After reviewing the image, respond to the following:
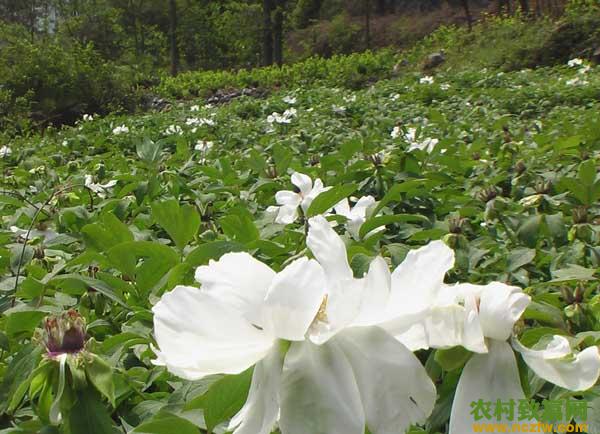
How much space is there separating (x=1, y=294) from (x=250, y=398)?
2.87 feet

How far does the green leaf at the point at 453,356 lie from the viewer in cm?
40

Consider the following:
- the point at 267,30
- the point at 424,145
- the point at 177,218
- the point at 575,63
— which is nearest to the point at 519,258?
the point at 177,218

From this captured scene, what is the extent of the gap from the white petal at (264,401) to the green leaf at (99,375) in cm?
13

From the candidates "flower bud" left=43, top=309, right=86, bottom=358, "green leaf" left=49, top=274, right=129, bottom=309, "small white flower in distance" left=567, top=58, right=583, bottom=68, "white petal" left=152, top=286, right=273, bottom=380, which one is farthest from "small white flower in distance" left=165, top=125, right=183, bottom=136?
"small white flower in distance" left=567, top=58, right=583, bottom=68

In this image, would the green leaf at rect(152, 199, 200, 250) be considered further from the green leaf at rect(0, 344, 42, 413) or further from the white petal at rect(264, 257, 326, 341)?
the white petal at rect(264, 257, 326, 341)

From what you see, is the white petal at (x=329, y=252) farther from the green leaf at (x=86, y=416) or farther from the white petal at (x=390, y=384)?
the green leaf at (x=86, y=416)

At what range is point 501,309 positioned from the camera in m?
0.38

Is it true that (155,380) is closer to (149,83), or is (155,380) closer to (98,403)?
(98,403)

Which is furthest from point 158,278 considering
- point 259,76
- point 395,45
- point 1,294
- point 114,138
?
point 395,45

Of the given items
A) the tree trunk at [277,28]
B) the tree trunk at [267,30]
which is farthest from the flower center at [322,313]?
the tree trunk at [267,30]

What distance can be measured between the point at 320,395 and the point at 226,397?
0.10m

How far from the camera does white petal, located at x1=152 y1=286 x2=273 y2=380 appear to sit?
0.39 m

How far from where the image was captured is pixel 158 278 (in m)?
0.90

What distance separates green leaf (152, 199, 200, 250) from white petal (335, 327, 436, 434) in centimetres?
62
